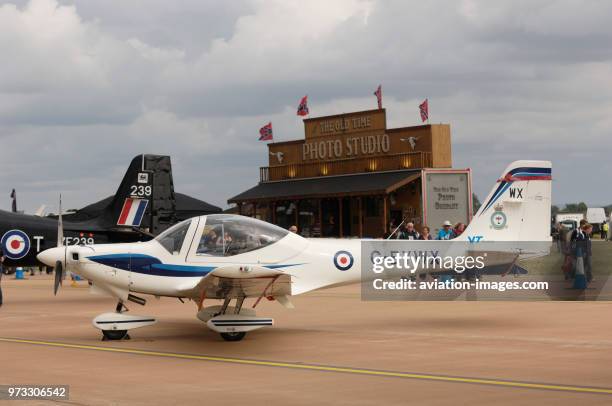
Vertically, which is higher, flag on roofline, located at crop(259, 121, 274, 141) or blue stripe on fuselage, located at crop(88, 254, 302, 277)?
flag on roofline, located at crop(259, 121, 274, 141)

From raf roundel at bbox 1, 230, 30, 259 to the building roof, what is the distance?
21.4 meters

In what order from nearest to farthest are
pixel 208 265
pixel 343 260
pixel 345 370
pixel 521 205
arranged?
pixel 345 370 < pixel 208 265 < pixel 343 260 < pixel 521 205

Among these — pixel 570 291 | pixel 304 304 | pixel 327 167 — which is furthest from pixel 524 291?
pixel 327 167

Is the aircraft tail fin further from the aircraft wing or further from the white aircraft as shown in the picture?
the aircraft wing

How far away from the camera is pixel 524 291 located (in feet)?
67.6

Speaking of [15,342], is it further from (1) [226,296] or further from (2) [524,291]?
(2) [524,291]

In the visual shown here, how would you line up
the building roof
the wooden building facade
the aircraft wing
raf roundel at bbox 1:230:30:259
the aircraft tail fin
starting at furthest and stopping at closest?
the wooden building facade < the building roof < raf roundel at bbox 1:230:30:259 < the aircraft tail fin < the aircraft wing

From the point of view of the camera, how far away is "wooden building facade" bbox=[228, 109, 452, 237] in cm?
4309

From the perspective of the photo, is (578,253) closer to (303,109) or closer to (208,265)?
(208,265)

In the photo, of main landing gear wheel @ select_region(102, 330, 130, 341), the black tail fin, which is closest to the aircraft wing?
main landing gear wheel @ select_region(102, 330, 130, 341)

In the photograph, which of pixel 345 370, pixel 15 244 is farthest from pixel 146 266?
pixel 15 244

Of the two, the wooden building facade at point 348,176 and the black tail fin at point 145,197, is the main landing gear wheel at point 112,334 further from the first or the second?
the wooden building facade at point 348,176

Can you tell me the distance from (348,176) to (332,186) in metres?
1.20

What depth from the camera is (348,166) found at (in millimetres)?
47031
